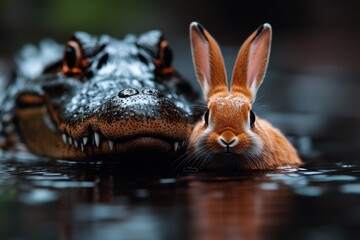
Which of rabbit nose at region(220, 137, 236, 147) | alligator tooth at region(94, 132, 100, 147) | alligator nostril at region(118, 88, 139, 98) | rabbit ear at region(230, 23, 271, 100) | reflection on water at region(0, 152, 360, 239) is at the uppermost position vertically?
rabbit ear at region(230, 23, 271, 100)

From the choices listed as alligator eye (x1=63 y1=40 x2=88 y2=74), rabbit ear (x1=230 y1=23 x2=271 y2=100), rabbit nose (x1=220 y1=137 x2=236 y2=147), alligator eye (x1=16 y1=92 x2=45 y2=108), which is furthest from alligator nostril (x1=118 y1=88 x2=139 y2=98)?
alligator eye (x1=16 y1=92 x2=45 y2=108)

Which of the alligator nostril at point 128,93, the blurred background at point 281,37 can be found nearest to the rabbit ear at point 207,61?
the alligator nostril at point 128,93

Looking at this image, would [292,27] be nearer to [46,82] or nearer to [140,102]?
[46,82]

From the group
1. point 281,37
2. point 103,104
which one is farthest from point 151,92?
point 281,37

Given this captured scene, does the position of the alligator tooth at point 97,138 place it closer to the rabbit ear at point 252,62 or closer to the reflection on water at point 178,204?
the reflection on water at point 178,204

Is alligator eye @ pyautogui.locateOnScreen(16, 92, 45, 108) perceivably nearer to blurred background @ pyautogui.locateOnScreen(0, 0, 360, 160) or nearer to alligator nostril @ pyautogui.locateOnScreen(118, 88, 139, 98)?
alligator nostril @ pyautogui.locateOnScreen(118, 88, 139, 98)

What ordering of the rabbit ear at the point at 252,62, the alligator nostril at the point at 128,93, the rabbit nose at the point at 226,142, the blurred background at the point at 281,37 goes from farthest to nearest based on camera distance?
the blurred background at the point at 281,37
the rabbit ear at the point at 252,62
the alligator nostril at the point at 128,93
the rabbit nose at the point at 226,142

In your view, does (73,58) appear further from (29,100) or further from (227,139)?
(227,139)
